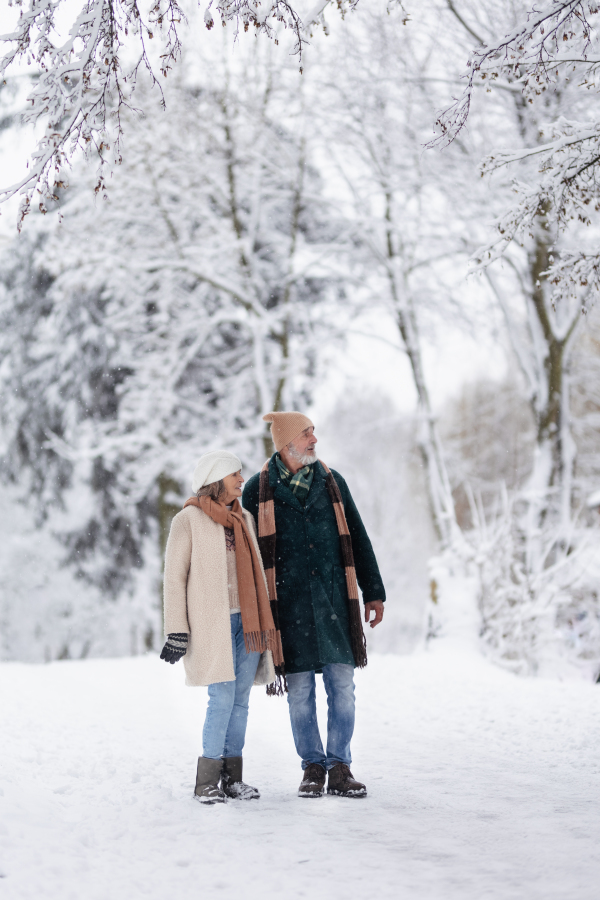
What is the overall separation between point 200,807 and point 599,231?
29.3 feet

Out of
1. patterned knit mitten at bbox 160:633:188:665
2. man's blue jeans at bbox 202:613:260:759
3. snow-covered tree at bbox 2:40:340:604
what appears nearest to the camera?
patterned knit mitten at bbox 160:633:188:665

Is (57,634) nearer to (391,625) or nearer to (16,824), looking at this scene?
(391,625)

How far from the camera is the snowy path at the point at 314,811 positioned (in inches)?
109

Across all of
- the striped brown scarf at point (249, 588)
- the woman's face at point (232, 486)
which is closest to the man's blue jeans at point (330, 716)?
Result: the striped brown scarf at point (249, 588)

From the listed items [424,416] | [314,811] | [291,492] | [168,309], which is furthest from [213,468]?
[168,309]

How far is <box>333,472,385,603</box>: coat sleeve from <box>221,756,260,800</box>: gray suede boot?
3.19 feet

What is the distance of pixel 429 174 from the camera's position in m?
12.4

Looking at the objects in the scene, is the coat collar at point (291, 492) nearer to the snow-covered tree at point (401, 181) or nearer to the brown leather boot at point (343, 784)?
the brown leather boot at point (343, 784)

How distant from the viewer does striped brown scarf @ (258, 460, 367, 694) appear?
13.6 feet

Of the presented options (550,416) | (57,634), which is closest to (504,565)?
(550,416)

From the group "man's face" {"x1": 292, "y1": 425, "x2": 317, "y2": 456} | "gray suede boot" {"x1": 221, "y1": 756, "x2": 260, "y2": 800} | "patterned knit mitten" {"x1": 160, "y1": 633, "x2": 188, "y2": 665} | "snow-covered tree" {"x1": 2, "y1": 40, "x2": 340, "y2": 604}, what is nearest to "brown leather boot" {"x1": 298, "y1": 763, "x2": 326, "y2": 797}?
"gray suede boot" {"x1": 221, "y1": 756, "x2": 260, "y2": 800}

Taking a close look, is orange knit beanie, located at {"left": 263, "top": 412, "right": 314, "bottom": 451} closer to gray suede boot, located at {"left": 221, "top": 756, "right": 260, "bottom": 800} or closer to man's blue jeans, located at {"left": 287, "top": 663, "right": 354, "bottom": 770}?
man's blue jeans, located at {"left": 287, "top": 663, "right": 354, "bottom": 770}

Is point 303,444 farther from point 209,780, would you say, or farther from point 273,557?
point 209,780

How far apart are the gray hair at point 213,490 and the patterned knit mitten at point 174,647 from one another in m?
0.67
